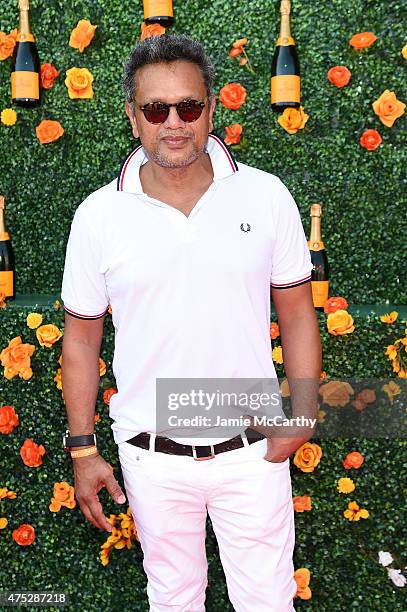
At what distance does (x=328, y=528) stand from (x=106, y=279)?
73.2 inches

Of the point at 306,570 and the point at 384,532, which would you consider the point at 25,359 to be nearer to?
the point at 306,570

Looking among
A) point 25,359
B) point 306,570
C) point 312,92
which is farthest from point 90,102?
point 306,570

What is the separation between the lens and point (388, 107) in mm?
3393

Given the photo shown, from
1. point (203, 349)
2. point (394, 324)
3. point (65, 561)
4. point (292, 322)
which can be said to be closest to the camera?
point (203, 349)

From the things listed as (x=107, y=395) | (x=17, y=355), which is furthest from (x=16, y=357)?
(x=107, y=395)

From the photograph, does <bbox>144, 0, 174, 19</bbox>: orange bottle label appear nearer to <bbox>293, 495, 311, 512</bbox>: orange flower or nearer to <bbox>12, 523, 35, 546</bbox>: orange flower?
<bbox>293, 495, 311, 512</bbox>: orange flower

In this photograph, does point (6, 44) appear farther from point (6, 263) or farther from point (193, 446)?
point (193, 446)

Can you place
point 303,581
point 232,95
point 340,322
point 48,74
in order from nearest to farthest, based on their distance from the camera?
point 340,322
point 303,581
point 232,95
point 48,74

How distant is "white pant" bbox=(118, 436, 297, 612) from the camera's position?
2.27 m

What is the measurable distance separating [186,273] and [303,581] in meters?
1.98

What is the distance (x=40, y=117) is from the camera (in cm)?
365

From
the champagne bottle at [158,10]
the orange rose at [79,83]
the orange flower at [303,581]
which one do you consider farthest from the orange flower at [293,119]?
the orange flower at [303,581]

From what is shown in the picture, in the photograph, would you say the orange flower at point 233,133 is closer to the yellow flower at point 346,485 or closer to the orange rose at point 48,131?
the orange rose at point 48,131

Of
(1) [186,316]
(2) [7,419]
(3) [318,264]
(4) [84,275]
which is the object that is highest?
(4) [84,275]
